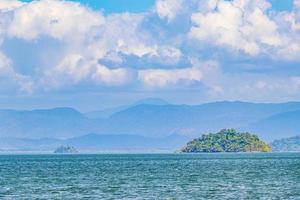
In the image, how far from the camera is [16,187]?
400 ft

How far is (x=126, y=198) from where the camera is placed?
328ft

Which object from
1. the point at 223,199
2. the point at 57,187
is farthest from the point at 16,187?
the point at 223,199

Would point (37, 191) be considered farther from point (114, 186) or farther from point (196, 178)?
point (196, 178)

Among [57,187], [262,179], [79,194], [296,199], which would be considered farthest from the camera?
[262,179]

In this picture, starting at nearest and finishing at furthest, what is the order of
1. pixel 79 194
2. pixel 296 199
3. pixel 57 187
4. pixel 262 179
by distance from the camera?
1. pixel 296 199
2. pixel 79 194
3. pixel 57 187
4. pixel 262 179

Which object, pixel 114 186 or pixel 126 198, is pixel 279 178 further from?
pixel 126 198

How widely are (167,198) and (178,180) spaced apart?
37244 millimetres

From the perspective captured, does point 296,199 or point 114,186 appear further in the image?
point 114,186

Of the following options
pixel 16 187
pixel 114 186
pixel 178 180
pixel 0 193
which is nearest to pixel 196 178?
pixel 178 180

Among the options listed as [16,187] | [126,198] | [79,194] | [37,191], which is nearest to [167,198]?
[126,198]

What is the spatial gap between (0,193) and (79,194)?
444 inches

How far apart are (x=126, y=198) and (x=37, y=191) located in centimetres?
1702

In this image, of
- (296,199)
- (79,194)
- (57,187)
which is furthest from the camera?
(57,187)

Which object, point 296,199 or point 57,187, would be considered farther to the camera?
point 57,187
